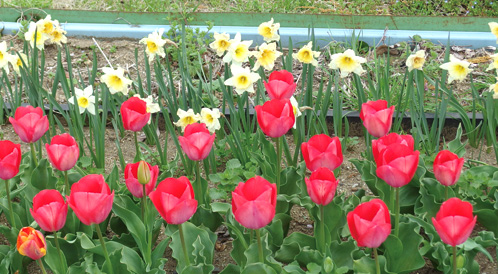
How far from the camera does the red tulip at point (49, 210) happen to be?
1.31 meters

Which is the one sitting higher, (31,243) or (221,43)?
(221,43)

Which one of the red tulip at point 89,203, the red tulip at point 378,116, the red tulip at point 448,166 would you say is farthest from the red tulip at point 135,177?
the red tulip at point 448,166

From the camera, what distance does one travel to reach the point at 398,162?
1334 mm

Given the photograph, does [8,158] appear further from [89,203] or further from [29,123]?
[89,203]

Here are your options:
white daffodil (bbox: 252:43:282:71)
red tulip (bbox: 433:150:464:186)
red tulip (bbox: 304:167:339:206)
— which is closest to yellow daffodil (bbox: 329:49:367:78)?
white daffodil (bbox: 252:43:282:71)

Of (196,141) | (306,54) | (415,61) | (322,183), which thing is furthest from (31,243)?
(415,61)

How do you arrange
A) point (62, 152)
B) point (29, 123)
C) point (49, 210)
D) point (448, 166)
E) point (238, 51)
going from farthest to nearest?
point (238, 51)
point (29, 123)
point (62, 152)
point (448, 166)
point (49, 210)

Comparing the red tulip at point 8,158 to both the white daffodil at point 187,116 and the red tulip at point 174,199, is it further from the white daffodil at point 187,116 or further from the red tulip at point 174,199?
the white daffodil at point 187,116

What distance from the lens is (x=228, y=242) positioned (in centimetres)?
191

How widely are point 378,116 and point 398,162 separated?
270 millimetres

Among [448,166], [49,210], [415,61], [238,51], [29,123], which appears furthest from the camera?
[238,51]

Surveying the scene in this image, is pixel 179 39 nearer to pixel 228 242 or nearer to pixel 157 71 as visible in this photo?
pixel 157 71

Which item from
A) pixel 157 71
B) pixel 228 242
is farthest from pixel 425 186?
pixel 157 71

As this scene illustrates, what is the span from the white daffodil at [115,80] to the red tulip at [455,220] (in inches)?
45.7
